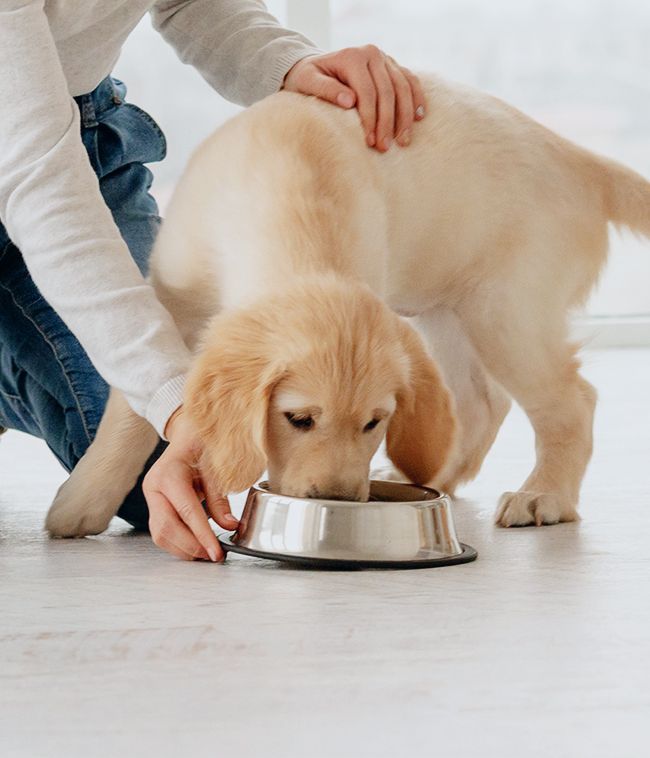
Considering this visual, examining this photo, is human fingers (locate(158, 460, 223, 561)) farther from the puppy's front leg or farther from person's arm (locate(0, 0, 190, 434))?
the puppy's front leg

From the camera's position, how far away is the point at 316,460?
6.09ft

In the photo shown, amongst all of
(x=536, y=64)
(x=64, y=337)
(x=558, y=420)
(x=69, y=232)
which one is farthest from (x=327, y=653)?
(x=536, y=64)

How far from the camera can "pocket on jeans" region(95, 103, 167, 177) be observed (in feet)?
8.91

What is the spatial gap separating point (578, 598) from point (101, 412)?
3.93 ft

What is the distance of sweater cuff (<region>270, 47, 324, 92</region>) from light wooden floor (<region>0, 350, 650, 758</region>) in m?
0.91

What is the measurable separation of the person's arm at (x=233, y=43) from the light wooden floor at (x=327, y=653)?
947 millimetres

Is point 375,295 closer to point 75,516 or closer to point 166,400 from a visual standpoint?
point 166,400

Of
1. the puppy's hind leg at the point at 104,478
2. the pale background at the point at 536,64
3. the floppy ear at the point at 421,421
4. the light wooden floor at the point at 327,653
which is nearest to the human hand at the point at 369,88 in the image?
the floppy ear at the point at 421,421

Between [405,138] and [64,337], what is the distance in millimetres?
770

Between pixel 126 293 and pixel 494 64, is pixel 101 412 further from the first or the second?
pixel 494 64

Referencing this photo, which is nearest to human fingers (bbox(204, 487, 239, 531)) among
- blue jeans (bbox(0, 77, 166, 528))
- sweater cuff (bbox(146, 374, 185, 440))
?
sweater cuff (bbox(146, 374, 185, 440))

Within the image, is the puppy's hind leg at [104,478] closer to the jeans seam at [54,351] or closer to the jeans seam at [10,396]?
the jeans seam at [54,351]

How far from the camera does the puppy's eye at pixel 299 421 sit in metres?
1.86

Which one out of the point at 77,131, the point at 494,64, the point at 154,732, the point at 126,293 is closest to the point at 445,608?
the point at 154,732
